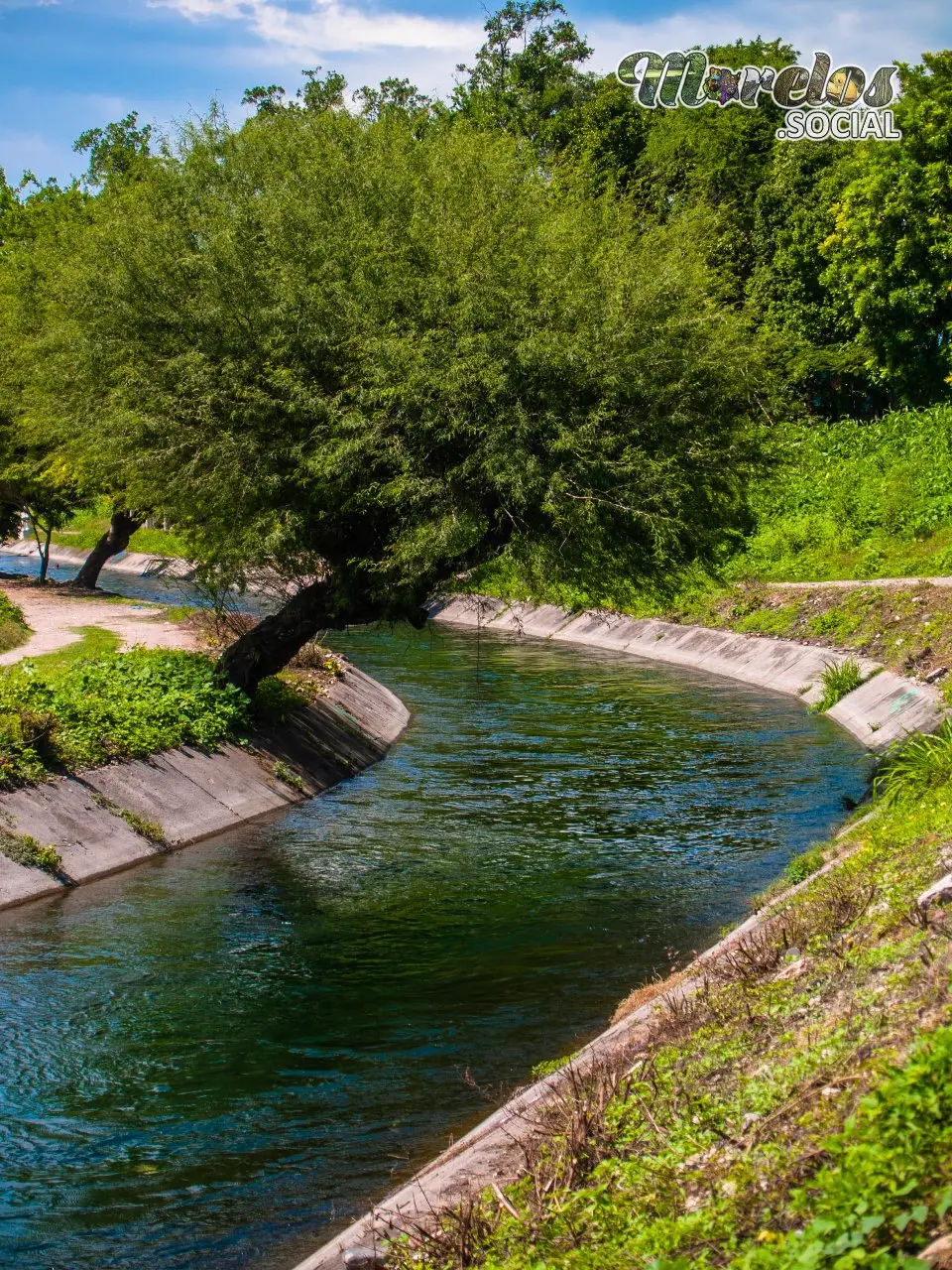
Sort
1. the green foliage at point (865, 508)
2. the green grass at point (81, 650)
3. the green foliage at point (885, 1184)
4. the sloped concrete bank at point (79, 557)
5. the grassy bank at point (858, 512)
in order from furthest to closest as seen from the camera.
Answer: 1. the sloped concrete bank at point (79, 557)
2. the green foliage at point (865, 508)
3. the grassy bank at point (858, 512)
4. the green grass at point (81, 650)
5. the green foliage at point (885, 1184)

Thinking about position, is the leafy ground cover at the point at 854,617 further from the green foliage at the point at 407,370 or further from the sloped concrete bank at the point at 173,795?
the green foliage at the point at 407,370

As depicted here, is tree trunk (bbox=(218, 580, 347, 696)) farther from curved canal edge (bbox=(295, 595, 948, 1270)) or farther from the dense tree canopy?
curved canal edge (bbox=(295, 595, 948, 1270))

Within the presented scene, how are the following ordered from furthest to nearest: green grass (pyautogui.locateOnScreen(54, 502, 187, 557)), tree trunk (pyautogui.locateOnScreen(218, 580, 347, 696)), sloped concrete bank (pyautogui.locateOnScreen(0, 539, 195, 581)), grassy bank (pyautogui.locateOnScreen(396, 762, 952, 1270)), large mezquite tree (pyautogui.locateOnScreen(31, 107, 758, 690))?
1. green grass (pyautogui.locateOnScreen(54, 502, 187, 557))
2. sloped concrete bank (pyautogui.locateOnScreen(0, 539, 195, 581))
3. tree trunk (pyautogui.locateOnScreen(218, 580, 347, 696))
4. large mezquite tree (pyautogui.locateOnScreen(31, 107, 758, 690))
5. grassy bank (pyautogui.locateOnScreen(396, 762, 952, 1270))

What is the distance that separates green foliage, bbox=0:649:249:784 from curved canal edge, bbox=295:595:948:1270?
184 inches

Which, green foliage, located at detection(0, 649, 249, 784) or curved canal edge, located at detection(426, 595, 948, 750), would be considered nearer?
green foliage, located at detection(0, 649, 249, 784)

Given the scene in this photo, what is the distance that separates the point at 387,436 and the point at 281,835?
608 cm

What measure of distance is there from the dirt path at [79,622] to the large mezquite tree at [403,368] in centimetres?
736

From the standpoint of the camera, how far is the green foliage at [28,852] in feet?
55.0

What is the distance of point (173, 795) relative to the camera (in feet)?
66.2

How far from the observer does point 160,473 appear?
20.4 m

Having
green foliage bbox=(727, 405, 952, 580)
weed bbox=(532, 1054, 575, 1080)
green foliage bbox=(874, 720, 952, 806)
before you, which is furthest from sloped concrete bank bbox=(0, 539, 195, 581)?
weed bbox=(532, 1054, 575, 1080)

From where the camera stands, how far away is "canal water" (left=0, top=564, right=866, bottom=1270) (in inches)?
380

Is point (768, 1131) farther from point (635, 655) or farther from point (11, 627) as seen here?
point (635, 655)

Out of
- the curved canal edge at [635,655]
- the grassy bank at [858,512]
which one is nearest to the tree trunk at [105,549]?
the curved canal edge at [635,655]
